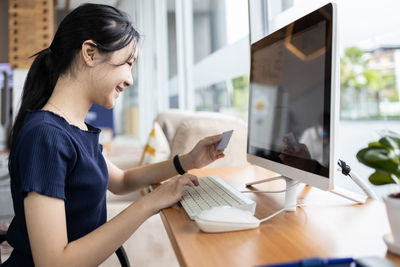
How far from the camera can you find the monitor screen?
768 mm

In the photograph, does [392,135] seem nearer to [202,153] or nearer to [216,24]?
[202,153]

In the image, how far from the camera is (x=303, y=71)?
33.7 inches

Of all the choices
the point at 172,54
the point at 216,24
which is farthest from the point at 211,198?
the point at 172,54

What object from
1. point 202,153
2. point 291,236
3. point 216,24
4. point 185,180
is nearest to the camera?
point 291,236

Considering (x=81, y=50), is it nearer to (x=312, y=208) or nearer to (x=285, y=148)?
(x=285, y=148)

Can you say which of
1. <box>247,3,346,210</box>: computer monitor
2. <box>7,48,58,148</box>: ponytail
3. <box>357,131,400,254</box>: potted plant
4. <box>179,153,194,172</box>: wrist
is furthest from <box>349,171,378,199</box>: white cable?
<box>7,48,58,148</box>: ponytail

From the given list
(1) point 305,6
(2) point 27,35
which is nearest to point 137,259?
(1) point 305,6

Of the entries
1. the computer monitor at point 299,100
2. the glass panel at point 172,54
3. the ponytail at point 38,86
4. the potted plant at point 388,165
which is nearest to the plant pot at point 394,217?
the potted plant at point 388,165

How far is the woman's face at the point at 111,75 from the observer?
961 millimetres

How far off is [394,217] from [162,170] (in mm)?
799

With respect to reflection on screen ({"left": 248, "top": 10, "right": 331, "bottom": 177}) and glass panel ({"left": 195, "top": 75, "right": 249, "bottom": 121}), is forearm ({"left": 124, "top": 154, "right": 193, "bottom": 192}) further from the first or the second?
glass panel ({"left": 195, "top": 75, "right": 249, "bottom": 121})

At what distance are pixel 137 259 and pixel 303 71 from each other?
0.92 m

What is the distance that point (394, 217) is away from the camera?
620mm

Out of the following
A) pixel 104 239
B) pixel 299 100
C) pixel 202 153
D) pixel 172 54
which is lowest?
pixel 104 239
